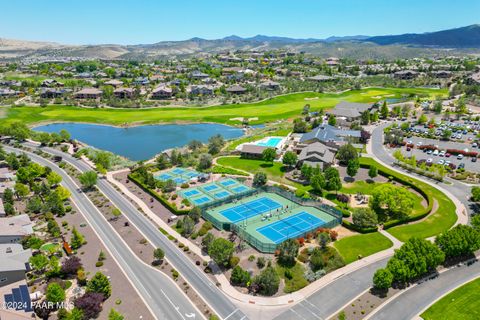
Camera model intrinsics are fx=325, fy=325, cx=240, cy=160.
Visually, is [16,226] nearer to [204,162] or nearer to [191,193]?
[191,193]

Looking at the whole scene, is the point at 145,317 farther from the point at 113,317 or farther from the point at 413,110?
the point at 413,110

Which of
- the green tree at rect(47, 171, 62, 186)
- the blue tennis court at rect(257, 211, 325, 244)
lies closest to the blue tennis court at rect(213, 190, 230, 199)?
the blue tennis court at rect(257, 211, 325, 244)

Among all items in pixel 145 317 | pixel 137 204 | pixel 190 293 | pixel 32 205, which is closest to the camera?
pixel 145 317

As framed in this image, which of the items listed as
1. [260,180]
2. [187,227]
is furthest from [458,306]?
[260,180]

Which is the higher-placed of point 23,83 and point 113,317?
point 23,83

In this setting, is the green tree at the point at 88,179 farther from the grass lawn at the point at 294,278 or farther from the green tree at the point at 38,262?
the grass lawn at the point at 294,278

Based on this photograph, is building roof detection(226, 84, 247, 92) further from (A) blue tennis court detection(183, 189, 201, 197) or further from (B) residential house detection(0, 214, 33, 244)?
(B) residential house detection(0, 214, 33, 244)

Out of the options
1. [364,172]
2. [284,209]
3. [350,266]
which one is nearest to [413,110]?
→ [364,172]
